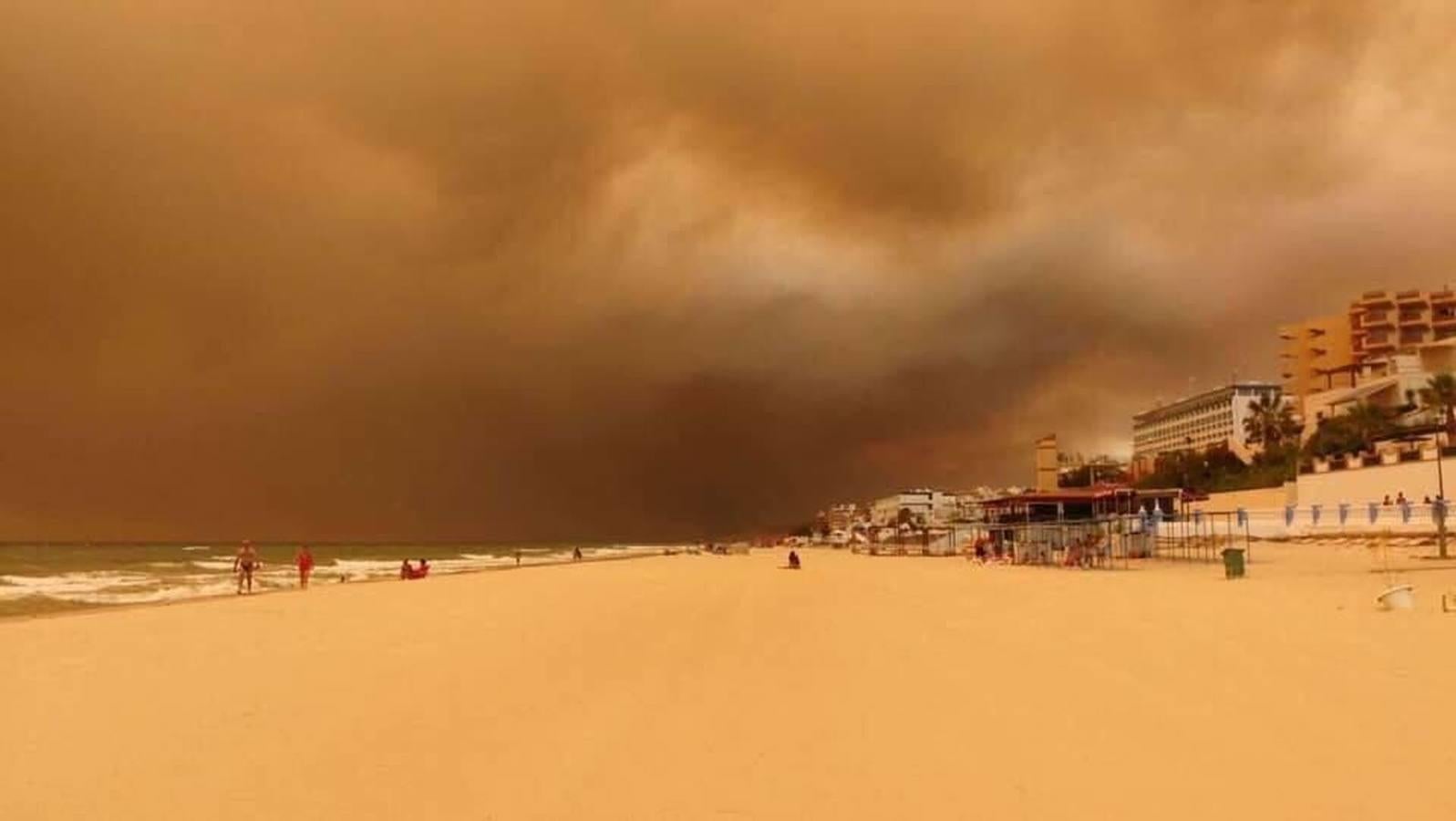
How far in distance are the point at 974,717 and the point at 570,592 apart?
23184 millimetres

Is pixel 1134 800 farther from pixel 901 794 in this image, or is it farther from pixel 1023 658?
pixel 1023 658

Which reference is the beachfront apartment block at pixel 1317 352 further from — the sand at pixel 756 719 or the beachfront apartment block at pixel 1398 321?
the sand at pixel 756 719

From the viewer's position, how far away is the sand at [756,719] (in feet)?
20.7

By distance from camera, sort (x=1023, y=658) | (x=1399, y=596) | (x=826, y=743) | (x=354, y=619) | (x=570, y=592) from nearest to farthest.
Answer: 1. (x=826, y=743)
2. (x=1023, y=658)
3. (x=1399, y=596)
4. (x=354, y=619)
5. (x=570, y=592)

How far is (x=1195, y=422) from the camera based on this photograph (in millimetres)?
138250

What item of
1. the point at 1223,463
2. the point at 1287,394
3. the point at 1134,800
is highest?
the point at 1287,394

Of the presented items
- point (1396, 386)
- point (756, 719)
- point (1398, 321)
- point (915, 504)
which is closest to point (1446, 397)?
point (1396, 386)

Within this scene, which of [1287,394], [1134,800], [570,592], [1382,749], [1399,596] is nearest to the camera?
[1134,800]

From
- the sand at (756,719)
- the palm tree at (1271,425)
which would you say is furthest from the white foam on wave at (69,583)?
the palm tree at (1271,425)

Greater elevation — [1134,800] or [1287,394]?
[1287,394]

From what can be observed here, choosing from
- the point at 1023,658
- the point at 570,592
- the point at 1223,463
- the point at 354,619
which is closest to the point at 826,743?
the point at 1023,658

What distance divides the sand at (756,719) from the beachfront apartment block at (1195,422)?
108209mm

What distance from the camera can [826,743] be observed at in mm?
7812

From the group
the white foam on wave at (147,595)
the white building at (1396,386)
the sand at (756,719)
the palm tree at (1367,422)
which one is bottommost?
the sand at (756,719)
